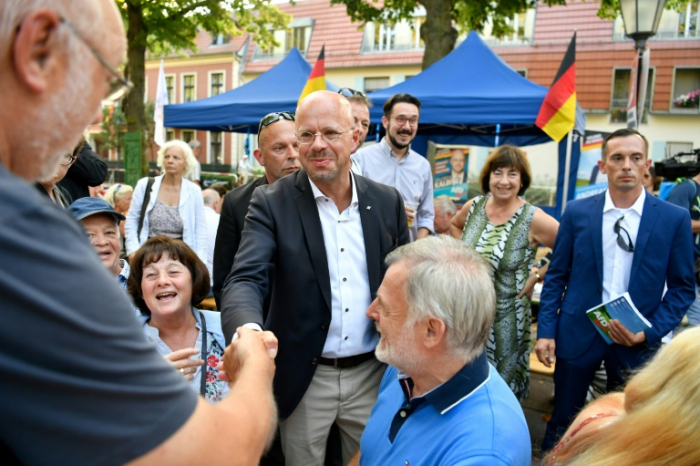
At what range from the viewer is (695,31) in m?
24.6

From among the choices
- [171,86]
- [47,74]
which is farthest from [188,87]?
[47,74]

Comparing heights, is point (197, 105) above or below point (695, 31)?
below

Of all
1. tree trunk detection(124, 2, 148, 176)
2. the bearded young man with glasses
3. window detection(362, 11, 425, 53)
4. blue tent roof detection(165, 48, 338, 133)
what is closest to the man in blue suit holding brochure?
the bearded young man with glasses

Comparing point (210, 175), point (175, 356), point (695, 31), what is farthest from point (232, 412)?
point (695, 31)

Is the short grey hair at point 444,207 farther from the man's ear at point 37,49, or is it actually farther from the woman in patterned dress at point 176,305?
the man's ear at point 37,49

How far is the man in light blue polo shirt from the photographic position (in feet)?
5.80

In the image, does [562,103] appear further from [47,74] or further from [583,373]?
[47,74]

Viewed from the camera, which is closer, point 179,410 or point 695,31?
point 179,410

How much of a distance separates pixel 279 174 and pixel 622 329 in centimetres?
218

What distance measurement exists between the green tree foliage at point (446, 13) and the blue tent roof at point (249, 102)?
8.44ft

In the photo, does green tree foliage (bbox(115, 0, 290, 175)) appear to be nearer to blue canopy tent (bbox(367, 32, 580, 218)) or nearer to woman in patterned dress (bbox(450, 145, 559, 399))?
blue canopy tent (bbox(367, 32, 580, 218))

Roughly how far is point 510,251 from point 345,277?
1.62 m

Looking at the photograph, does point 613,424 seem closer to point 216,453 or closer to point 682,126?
point 216,453

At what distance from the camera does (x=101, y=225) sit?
3.05m
